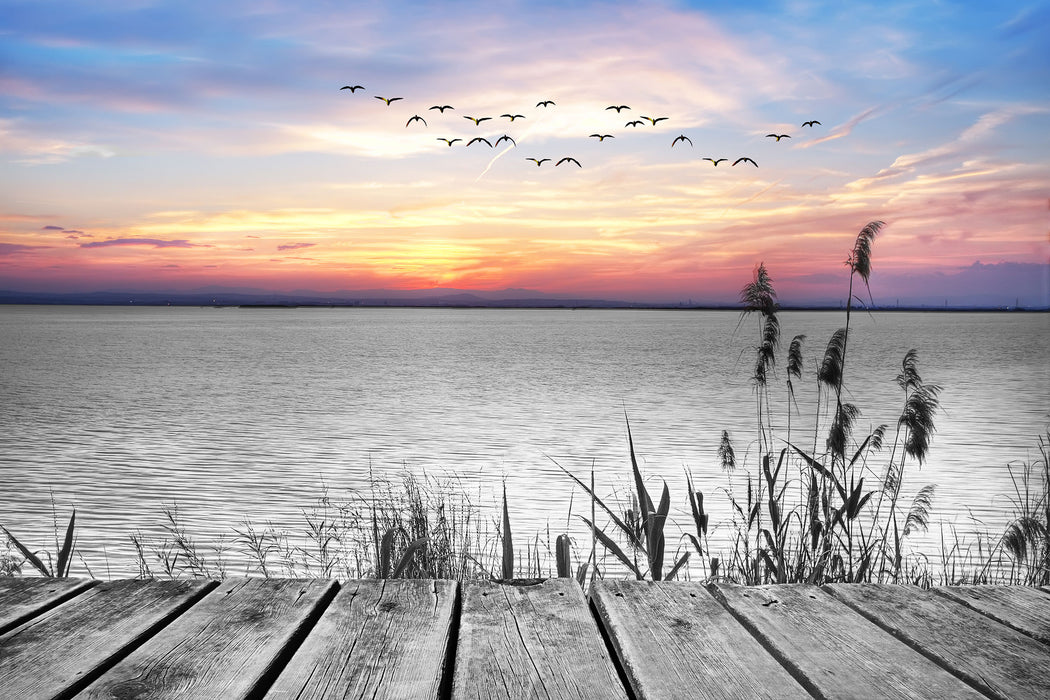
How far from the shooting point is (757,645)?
2.31 meters

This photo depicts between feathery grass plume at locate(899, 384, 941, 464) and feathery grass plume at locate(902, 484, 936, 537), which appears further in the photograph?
feathery grass plume at locate(902, 484, 936, 537)

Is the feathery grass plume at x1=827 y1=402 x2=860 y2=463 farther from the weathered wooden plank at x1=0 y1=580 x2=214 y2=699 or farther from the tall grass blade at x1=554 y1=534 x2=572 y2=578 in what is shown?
the weathered wooden plank at x1=0 y1=580 x2=214 y2=699

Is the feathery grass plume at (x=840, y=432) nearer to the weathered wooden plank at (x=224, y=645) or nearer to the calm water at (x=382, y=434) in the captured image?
the calm water at (x=382, y=434)

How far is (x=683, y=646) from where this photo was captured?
2291 millimetres

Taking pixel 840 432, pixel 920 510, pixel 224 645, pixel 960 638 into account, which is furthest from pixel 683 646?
pixel 920 510

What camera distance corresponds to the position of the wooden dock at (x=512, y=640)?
2041 mm

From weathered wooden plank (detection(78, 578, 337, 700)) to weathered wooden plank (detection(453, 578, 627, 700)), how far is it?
0.49 meters

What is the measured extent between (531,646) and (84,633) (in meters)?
A: 1.26

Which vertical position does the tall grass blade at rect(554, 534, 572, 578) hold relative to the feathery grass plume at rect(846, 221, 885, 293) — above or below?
below

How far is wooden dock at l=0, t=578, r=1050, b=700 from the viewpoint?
6.70 ft

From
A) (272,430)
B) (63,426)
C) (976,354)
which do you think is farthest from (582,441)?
(976,354)

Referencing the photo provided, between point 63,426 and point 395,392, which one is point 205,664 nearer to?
point 63,426

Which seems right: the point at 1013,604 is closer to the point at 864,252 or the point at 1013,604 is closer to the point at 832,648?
the point at 832,648

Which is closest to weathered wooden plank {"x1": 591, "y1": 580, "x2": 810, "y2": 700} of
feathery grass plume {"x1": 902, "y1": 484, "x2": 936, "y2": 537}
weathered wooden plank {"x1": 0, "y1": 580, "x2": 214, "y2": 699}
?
weathered wooden plank {"x1": 0, "y1": 580, "x2": 214, "y2": 699}
